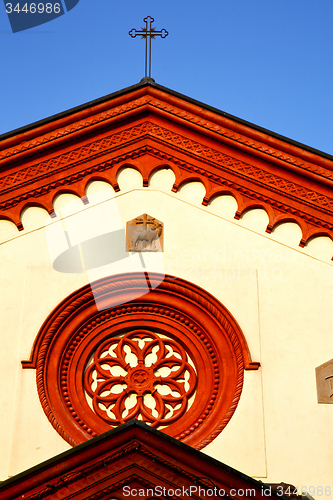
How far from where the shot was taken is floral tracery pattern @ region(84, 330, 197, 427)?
1048 cm

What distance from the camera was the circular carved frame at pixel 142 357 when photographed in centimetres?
1031

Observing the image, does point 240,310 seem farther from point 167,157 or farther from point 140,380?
point 167,157

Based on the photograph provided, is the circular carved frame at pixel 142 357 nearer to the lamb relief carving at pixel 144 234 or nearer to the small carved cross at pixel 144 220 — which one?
the lamb relief carving at pixel 144 234

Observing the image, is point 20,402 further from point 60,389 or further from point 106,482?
point 106,482

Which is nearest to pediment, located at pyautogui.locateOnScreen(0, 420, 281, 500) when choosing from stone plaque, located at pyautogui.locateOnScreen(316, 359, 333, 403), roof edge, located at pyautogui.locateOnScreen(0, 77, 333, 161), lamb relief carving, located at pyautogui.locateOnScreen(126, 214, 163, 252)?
stone plaque, located at pyautogui.locateOnScreen(316, 359, 333, 403)

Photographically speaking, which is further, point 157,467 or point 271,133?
point 271,133

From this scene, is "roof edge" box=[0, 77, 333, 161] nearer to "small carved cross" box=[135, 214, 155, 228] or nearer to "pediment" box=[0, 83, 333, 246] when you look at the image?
"pediment" box=[0, 83, 333, 246]

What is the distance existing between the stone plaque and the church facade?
0.02 meters

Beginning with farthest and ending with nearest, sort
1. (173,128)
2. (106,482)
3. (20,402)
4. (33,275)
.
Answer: (173,128), (33,275), (20,402), (106,482)

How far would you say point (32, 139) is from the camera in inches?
452

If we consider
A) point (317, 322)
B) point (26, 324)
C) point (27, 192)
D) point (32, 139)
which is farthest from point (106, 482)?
point (32, 139)

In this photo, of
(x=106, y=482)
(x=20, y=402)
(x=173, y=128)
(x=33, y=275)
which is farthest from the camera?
(x=173, y=128)

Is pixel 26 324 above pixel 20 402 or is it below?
above

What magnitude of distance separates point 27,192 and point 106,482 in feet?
16.1
